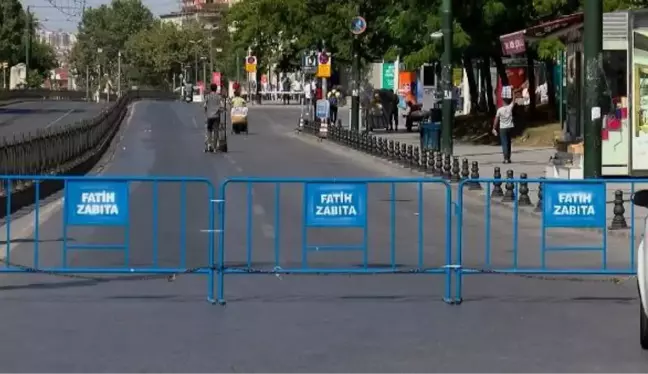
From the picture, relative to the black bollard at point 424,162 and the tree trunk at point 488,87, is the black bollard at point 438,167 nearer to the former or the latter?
the black bollard at point 424,162

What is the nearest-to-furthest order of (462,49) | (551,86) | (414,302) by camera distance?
(414,302) < (462,49) < (551,86)

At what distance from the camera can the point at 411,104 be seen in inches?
2288

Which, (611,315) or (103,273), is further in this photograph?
(103,273)

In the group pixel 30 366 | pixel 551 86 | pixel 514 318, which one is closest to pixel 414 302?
pixel 514 318

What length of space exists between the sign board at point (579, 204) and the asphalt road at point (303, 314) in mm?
715

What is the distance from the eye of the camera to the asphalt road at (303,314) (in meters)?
8.95

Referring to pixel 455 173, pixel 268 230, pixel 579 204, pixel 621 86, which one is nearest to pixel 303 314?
pixel 579 204

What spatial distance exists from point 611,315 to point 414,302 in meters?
1.77

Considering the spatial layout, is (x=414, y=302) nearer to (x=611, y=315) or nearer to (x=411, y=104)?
(x=611, y=315)

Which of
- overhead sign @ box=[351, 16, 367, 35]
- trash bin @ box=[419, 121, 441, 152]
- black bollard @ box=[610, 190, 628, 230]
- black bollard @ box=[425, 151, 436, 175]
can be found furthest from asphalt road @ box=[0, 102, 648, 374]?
overhead sign @ box=[351, 16, 367, 35]

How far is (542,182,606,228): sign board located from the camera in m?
12.0

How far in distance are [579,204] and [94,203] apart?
449 cm

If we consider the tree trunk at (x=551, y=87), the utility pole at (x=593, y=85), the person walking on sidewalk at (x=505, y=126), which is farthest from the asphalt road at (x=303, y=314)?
the tree trunk at (x=551, y=87)

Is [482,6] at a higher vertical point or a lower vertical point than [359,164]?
higher
